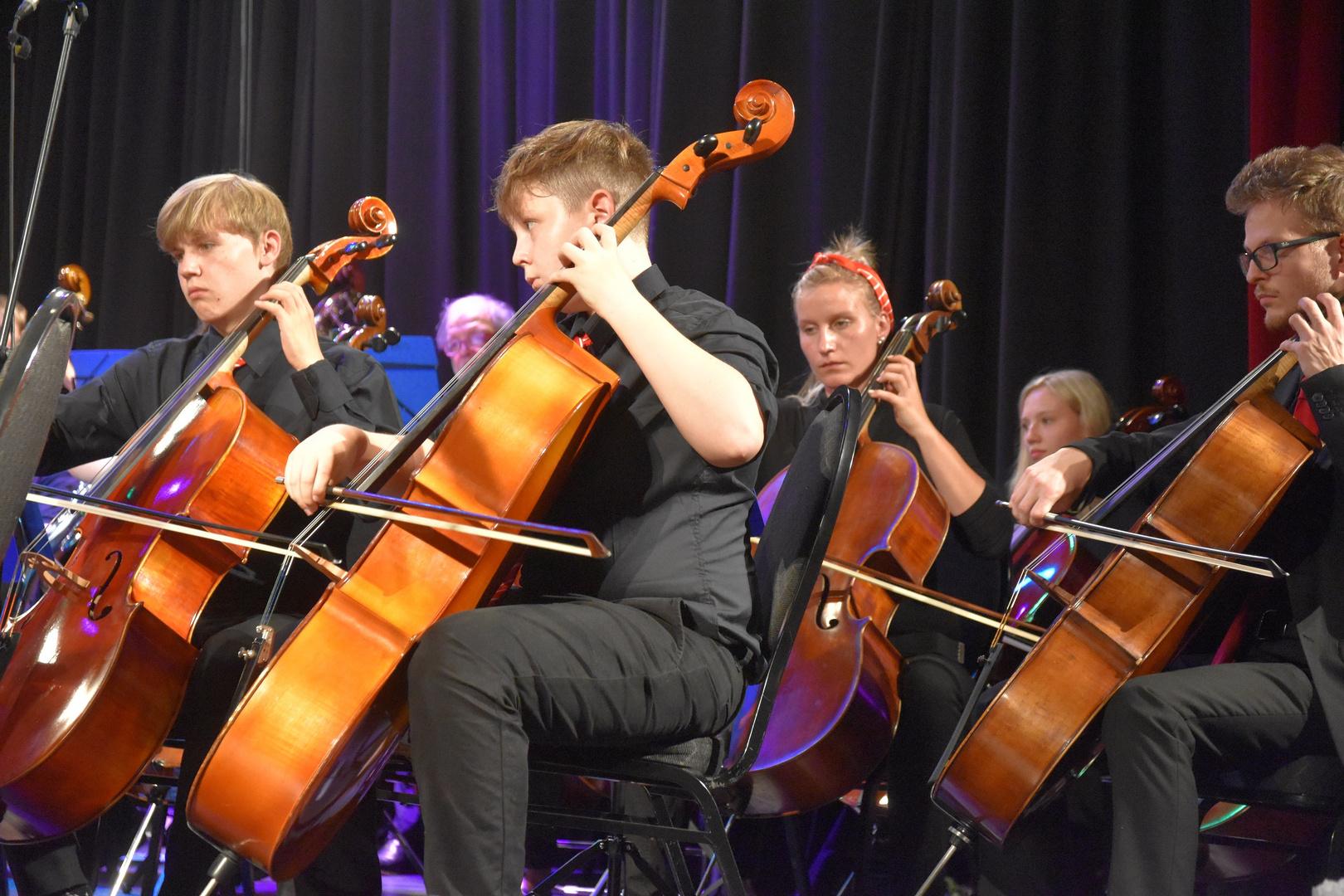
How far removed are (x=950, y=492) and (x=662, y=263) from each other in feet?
4.42

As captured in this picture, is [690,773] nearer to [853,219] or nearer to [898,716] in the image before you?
[898,716]

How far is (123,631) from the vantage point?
1.59 meters

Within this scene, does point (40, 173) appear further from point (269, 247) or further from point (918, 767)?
point (918, 767)

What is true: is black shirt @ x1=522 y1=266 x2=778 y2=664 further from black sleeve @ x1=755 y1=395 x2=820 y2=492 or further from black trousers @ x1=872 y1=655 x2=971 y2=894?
black sleeve @ x1=755 y1=395 x2=820 y2=492

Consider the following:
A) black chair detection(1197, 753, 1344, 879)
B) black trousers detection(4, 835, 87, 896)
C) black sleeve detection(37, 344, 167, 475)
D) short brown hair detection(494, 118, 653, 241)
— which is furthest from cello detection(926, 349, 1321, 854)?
black sleeve detection(37, 344, 167, 475)

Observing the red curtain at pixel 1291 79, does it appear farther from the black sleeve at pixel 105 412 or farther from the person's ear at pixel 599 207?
the black sleeve at pixel 105 412

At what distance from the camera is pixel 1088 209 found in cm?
288

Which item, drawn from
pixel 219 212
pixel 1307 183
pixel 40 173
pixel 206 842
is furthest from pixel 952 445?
pixel 40 173

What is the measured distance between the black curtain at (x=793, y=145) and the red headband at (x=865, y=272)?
409 mm

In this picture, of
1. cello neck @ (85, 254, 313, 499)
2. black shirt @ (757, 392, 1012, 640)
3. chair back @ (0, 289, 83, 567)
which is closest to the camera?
chair back @ (0, 289, 83, 567)

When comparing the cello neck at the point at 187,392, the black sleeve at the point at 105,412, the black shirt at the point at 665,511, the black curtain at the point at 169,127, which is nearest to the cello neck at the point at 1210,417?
the black shirt at the point at 665,511

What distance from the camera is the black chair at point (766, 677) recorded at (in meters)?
1.27

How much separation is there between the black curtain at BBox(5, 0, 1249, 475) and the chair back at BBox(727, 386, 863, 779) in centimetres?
158

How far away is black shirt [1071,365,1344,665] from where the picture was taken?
5.24ft
